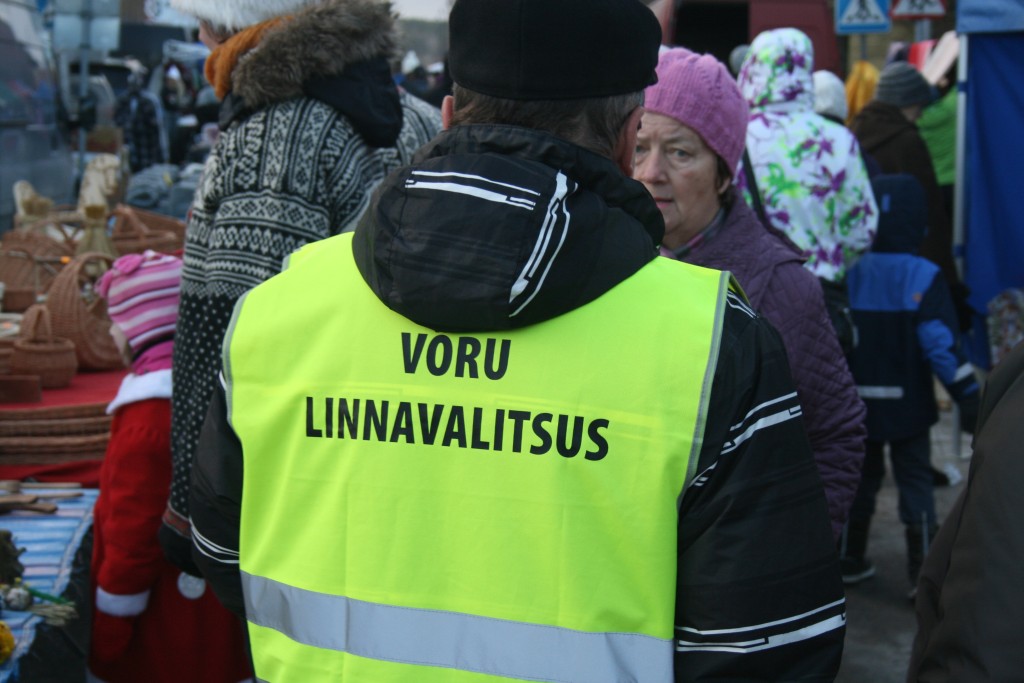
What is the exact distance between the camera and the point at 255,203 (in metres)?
2.56

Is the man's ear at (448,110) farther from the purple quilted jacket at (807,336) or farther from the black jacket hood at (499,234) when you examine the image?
the purple quilted jacket at (807,336)

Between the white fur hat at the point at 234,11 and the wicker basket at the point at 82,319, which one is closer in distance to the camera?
the white fur hat at the point at 234,11

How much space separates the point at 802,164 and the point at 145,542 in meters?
2.43

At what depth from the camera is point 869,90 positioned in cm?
972

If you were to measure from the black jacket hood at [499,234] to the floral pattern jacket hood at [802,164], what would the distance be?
8.38 feet

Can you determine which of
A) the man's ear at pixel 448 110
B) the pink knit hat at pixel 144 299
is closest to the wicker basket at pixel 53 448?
the pink knit hat at pixel 144 299

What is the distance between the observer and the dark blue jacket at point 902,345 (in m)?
4.48

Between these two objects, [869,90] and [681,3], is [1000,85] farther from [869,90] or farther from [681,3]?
[681,3]

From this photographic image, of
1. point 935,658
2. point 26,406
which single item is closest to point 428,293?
point 935,658

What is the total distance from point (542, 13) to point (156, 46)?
101 feet

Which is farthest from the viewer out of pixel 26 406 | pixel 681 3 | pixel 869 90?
pixel 681 3

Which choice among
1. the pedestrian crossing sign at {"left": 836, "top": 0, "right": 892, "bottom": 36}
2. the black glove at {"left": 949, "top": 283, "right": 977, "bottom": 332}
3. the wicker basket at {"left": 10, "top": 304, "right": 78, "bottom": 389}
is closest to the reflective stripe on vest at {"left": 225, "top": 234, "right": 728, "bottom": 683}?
the wicker basket at {"left": 10, "top": 304, "right": 78, "bottom": 389}

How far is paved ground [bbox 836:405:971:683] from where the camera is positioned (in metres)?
4.12

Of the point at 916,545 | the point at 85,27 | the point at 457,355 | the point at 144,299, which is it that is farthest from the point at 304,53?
the point at 85,27
